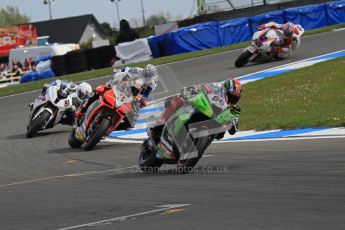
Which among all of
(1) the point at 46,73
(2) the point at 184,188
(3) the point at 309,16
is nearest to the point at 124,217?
(2) the point at 184,188

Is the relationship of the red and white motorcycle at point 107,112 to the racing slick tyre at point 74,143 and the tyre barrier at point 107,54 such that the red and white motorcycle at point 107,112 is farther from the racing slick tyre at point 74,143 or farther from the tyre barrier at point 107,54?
the tyre barrier at point 107,54

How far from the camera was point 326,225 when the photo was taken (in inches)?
213

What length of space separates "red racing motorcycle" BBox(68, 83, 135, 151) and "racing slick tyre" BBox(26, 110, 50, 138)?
2.96 metres

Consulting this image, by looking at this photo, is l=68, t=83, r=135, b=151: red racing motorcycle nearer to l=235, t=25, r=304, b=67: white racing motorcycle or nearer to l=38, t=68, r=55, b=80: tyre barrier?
l=235, t=25, r=304, b=67: white racing motorcycle

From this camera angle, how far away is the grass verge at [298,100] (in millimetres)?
13008

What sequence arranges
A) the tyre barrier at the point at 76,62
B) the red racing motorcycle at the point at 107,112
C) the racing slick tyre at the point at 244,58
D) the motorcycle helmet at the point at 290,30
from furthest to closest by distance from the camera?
the tyre barrier at the point at 76,62
the racing slick tyre at the point at 244,58
the motorcycle helmet at the point at 290,30
the red racing motorcycle at the point at 107,112

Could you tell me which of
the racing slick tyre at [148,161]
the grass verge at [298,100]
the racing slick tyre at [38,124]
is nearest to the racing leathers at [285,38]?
the grass verge at [298,100]

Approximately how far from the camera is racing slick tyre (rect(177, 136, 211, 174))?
29.3 feet

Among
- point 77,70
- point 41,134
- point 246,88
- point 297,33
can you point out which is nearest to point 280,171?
point 41,134

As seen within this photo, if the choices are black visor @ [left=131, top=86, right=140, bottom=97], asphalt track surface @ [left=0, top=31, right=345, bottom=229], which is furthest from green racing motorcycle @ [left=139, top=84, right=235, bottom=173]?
black visor @ [left=131, top=86, right=140, bottom=97]

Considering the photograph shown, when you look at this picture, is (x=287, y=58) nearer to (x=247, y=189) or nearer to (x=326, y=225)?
(x=247, y=189)

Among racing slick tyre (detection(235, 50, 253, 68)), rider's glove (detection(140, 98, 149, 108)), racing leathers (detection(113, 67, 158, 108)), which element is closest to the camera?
racing leathers (detection(113, 67, 158, 108))

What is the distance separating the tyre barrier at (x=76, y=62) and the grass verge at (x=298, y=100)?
15.0 m

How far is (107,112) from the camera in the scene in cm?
1255
